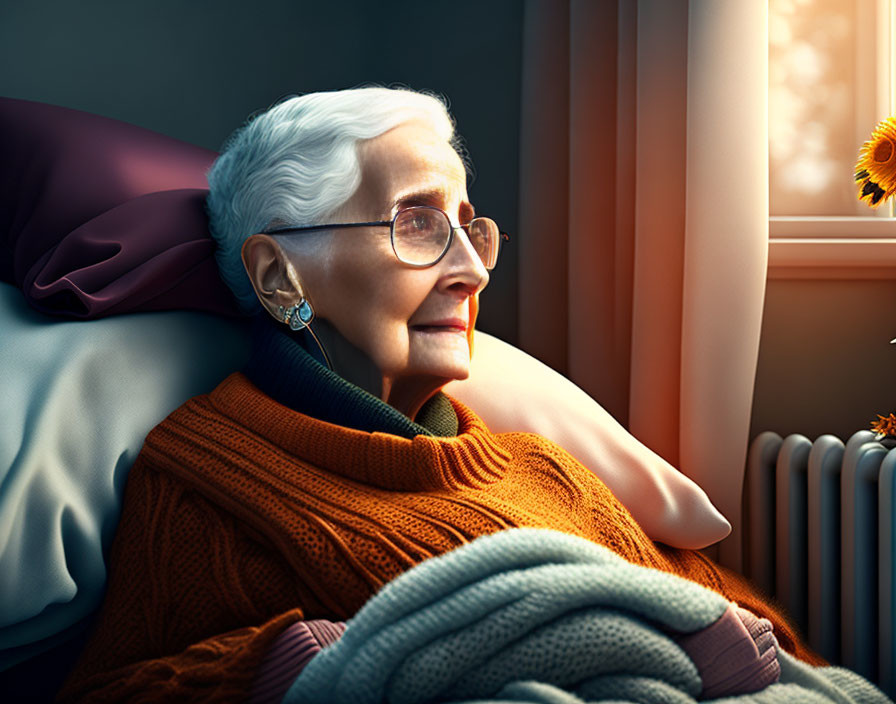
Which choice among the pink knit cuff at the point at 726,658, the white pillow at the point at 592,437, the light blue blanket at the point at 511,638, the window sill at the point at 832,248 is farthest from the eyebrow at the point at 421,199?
the window sill at the point at 832,248

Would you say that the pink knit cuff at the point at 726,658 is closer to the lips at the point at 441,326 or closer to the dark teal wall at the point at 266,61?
the lips at the point at 441,326

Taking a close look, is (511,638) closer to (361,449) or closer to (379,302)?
(361,449)

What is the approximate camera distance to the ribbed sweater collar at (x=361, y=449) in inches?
37.2

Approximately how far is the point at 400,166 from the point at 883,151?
0.76m

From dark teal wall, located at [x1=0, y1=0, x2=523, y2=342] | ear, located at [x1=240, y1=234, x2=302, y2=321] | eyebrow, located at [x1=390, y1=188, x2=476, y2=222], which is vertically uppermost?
dark teal wall, located at [x1=0, y1=0, x2=523, y2=342]

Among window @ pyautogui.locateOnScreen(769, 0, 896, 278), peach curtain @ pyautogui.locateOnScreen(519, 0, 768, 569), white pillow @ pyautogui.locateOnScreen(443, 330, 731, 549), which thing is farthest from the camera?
window @ pyautogui.locateOnScreen(769, 0, 896, 278)

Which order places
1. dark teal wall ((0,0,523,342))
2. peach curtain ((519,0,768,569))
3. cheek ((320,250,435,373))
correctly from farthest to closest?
dark teal wall ((0,0,523,342)), peach curtain ((519,0,768,569)), cheek ((320,250,435,373))

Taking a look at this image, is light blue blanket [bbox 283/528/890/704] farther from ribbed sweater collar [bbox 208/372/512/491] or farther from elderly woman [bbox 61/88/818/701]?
ribbed sweater collar [bbox 208/372/512/491]

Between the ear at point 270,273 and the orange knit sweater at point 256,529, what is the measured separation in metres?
0.13

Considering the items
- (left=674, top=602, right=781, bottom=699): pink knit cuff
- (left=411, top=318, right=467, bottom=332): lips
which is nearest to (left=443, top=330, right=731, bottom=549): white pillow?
(left=411, top=318, right=467, bottom=332): lips

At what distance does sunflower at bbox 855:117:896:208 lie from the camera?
1277 millimetres

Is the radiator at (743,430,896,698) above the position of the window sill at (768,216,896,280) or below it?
below

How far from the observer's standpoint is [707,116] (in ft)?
4.52

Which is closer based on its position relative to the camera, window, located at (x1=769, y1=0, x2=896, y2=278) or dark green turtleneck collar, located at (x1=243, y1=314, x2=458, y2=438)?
dark green turtleneck collar, located at (x1=243, y1=314, x2=458, y2=438)
